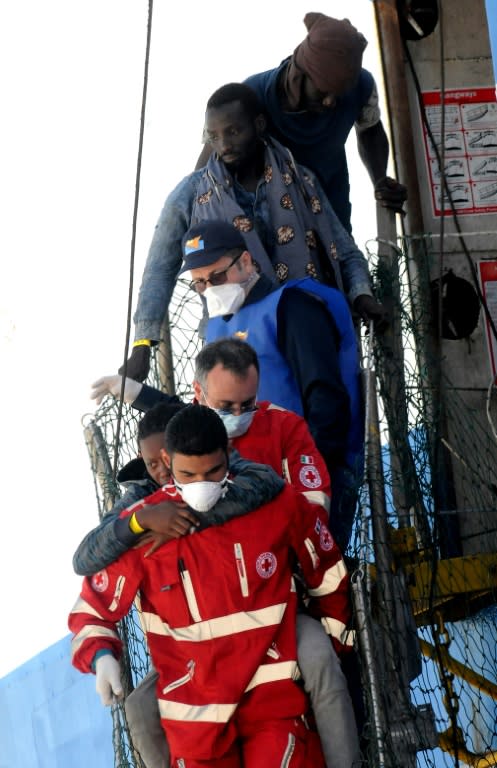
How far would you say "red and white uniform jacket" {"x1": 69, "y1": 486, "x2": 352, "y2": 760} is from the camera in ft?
10.2

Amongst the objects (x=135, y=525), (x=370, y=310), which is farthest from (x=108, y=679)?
(x=370, y=310)

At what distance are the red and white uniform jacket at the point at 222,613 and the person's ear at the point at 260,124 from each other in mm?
1468

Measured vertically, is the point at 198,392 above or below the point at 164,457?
above

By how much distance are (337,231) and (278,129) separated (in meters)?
0.39

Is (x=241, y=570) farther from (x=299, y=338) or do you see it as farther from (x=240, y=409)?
(x=299, y=338)

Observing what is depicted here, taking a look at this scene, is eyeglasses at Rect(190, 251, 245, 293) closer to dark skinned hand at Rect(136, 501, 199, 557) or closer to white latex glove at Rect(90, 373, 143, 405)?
white latex glove at Rect(90, 373, 143, 405)

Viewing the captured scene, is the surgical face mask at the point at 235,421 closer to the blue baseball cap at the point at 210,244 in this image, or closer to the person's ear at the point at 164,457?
the person's ear at the point at 164,457

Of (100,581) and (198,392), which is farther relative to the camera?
(198,392)

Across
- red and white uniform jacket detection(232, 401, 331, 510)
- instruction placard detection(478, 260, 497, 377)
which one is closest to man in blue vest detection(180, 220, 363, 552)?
red and white uniform jacket detection(232, 401, 331, 510)

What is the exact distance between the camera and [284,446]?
11.6ft

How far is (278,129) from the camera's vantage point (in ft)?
15.0

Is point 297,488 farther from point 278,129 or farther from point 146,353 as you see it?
point 278,129

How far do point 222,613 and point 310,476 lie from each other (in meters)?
0.47

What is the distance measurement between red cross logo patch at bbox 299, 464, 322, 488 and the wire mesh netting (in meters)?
0.18
